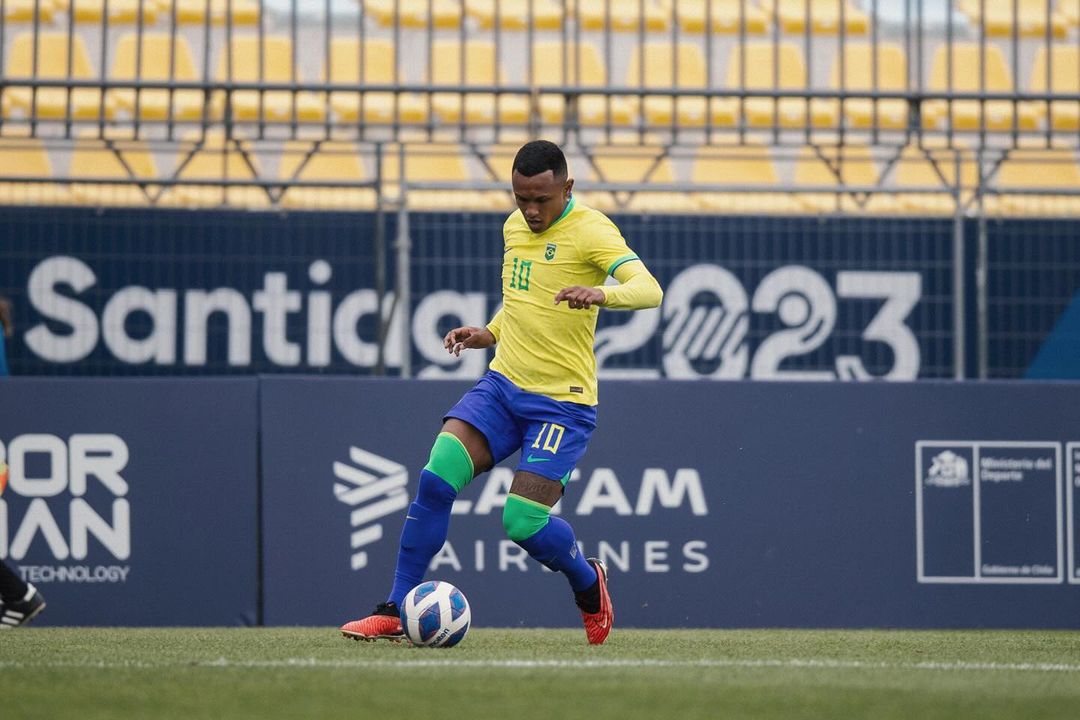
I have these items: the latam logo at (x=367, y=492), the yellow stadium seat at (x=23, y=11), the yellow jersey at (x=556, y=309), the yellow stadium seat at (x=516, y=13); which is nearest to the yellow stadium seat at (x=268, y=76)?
the yellow stadium seat at (x=23, y=11)

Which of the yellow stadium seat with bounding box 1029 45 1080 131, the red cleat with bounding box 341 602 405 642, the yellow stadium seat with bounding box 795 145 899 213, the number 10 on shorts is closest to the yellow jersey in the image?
the number 10 on shorts

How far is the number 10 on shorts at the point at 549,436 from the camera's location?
6547 mm

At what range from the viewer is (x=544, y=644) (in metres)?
6.86

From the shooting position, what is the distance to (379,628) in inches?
253

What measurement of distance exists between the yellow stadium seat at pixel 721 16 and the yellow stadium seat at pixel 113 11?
5.09 metres

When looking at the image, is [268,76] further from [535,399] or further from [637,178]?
[535,399]

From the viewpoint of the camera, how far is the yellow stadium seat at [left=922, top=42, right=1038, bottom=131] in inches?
609

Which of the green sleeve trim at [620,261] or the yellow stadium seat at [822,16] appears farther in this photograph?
the yellow stadium seat at [822,16]

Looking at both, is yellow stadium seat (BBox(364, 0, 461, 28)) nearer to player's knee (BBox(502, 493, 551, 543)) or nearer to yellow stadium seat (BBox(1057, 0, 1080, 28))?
yellow stadium seat (BBox(1057, 0, 1080, 28))

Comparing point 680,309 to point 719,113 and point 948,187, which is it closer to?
point 948,187

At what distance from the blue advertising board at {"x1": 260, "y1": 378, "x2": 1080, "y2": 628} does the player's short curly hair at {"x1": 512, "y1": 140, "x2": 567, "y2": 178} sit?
8.68ft

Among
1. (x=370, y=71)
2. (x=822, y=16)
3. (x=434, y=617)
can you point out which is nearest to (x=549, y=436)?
(x=434, y=617)

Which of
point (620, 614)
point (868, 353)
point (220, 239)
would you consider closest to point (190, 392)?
point (220, 239)

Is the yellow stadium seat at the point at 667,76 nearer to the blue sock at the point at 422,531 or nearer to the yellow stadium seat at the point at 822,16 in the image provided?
the yellow stadium seat at the point at 822,16
